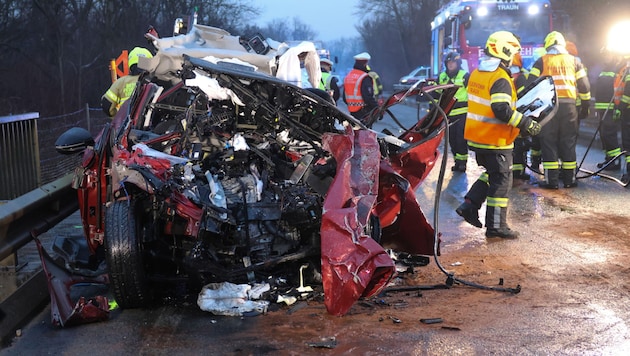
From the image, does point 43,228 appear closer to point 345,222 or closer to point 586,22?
point 345,222

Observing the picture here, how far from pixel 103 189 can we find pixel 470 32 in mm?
15635

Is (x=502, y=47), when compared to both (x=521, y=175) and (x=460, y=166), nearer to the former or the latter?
(x=521, y=175)

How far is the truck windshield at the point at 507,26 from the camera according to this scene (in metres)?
19.6

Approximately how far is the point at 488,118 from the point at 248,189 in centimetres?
312

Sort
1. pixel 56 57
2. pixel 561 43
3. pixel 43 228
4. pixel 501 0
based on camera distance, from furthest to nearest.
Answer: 1. pixel 56 57
2. pixel 501 0
3. pixel 561 43
4. pixel 43 228

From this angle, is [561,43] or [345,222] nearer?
[345,222]

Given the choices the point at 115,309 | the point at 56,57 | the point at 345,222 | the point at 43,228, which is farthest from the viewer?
the point at 56,57

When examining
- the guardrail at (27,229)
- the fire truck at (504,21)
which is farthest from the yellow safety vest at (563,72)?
the fire truck at (504,21)

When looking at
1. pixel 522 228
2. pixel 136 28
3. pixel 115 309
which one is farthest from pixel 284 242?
pixel 136 28

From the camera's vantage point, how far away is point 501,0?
64.4ft

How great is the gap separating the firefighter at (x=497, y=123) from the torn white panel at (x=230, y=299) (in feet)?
10.2

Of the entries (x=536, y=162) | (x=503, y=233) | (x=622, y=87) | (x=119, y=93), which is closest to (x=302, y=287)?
(x=503, y=233)

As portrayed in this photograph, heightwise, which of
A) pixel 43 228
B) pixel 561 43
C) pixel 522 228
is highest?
pixel 561 43

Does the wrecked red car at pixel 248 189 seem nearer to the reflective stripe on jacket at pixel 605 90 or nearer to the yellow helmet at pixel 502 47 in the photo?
the yellow helmet at pixel 502 47
